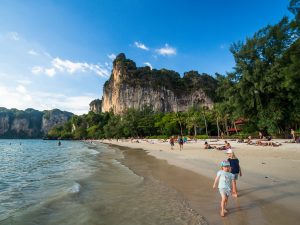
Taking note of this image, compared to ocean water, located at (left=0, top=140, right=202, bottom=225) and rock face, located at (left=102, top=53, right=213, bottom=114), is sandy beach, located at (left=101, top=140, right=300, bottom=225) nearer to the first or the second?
ocean water, located at (left=0, top=140, right=202, bottom=225)

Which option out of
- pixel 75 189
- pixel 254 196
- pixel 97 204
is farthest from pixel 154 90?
pixel 254 196

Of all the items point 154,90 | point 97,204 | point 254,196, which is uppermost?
point 154,90

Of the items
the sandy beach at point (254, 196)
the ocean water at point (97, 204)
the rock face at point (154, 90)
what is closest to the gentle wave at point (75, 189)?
the ocean water at point (97, 204)

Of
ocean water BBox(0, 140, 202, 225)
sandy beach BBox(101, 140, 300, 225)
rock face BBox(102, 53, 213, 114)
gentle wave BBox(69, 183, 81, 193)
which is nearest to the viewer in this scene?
sandy beach BBox(101, 140, 300, 225)

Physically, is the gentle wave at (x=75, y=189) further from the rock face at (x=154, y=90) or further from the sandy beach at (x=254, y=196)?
the rock face at (x=154, y=90)

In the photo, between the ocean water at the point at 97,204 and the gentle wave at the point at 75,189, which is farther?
the gentle wave at the point at 75,189

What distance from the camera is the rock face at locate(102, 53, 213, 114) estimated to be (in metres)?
148

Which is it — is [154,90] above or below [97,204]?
above

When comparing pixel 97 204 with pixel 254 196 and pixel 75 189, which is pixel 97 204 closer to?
pixel 75 189

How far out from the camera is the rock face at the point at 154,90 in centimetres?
14800

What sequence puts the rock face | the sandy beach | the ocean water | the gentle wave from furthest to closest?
the rock face, the gentle wave, the ocean water, the sandy beach

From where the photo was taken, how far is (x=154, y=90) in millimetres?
148625

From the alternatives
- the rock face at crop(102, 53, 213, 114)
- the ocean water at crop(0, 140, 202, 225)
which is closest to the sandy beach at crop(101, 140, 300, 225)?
the ocean water at crop(0, 140, 202, 225)

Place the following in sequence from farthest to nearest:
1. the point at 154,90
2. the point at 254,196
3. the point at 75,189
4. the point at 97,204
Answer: the point at 154,90 → the point at 75,189 → the point at 97,204 → the point at 254,196
